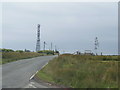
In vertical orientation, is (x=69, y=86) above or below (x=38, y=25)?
below

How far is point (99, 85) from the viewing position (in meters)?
14.4

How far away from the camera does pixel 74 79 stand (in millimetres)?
16578

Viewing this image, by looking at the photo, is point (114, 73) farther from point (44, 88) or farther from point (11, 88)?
point (11, 88)

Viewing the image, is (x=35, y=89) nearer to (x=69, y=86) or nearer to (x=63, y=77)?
(x=69, y=86)

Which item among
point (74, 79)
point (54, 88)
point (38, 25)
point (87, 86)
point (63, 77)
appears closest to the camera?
point (87, 86)

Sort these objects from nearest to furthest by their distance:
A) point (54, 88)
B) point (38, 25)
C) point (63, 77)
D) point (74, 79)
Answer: point (54, 88), point (74, 79), point (63, 77), point (38, 25)

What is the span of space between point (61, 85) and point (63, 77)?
213cm

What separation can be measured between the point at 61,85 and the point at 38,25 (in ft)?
361

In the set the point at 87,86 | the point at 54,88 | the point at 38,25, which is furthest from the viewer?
the point at 38,25

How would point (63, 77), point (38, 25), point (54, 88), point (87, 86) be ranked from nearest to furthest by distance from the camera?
point (87, 86), point (54, 88), point (63, 77), point (38, 25)

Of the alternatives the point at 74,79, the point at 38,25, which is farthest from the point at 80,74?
the point at 38,25

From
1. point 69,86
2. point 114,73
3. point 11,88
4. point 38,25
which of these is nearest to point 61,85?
point 69,86

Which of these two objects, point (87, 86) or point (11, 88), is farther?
point (11, 88)

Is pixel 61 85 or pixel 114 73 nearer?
pixel 61 85
